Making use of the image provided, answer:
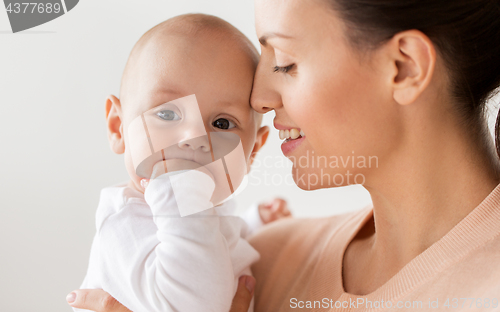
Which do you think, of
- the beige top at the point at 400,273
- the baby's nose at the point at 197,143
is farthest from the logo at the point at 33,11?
the beige top at the point at 400,273

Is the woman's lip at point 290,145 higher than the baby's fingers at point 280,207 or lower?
higher

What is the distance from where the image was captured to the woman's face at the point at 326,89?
1.05 metres

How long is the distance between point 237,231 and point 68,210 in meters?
1.26

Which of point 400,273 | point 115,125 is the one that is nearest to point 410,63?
point 400,273

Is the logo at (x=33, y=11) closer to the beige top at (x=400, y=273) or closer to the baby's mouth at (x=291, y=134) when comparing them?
the baby's mouth at (x=291, y=134)

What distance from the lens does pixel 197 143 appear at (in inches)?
47.7

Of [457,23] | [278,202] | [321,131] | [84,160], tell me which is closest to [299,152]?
[321,131]

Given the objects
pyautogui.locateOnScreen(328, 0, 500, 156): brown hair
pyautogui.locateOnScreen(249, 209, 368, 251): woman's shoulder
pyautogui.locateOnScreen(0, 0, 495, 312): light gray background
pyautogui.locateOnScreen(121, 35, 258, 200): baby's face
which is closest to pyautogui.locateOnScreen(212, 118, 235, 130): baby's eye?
pyautogui.locateOnScreen(121, 35, 258, 200): baby's face

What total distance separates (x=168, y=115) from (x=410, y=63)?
68cm

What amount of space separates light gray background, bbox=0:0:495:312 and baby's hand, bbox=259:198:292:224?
13.3 inches

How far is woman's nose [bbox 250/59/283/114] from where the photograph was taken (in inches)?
47.4

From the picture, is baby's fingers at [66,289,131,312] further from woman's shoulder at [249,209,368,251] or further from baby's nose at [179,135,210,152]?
woman's shoulder at [249,209,368,251]

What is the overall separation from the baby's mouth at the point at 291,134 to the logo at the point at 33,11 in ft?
4.39

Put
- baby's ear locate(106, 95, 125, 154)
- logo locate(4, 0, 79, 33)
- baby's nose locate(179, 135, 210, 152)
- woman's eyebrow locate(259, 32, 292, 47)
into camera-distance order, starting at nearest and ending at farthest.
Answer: woman's eyebrow locate(259, 32, 292, 47), baby's nose locate(179, 135, 210, 152), baby's ear locate(106, 95, 125, 154), logo locate(4, 0, 79, 33)
